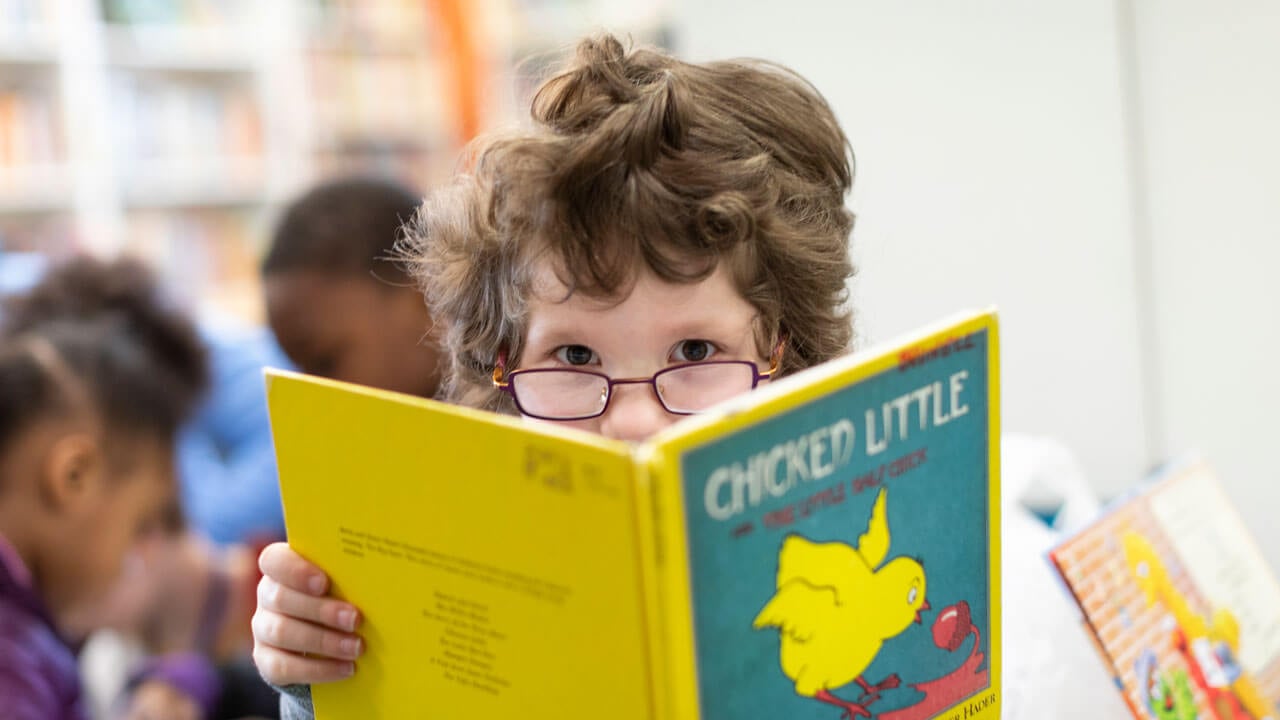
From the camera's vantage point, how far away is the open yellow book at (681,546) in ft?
1.99

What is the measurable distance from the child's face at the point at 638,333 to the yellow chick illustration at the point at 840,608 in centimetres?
23

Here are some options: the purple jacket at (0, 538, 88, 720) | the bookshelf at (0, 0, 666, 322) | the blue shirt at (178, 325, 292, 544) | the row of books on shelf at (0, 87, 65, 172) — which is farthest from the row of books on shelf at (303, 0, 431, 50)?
the purple jacket at (0, 538, 88, 720)

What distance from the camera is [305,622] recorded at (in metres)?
0.81

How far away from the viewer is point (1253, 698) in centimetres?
107

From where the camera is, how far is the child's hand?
2.58 feet

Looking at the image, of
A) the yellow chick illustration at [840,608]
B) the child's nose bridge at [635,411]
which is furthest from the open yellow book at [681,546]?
the child's nose bridge at [635,411]

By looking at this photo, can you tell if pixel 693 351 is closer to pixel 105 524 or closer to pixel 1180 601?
pixel 1180 601

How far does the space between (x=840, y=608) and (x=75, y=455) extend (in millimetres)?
1303

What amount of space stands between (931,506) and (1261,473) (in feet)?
3.41

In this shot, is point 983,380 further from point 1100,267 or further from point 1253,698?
point 1100,267

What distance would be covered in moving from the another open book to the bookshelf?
9.09 ft

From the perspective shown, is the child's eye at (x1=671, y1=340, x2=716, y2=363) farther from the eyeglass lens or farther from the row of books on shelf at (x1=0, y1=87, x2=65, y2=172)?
the row of books on shelf at (x1=0, y1=87, x2=65, y2=172)

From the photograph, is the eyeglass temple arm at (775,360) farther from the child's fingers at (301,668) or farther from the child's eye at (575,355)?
the child's fingers at (301,668)

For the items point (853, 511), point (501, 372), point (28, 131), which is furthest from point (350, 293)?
point (28, 131)
